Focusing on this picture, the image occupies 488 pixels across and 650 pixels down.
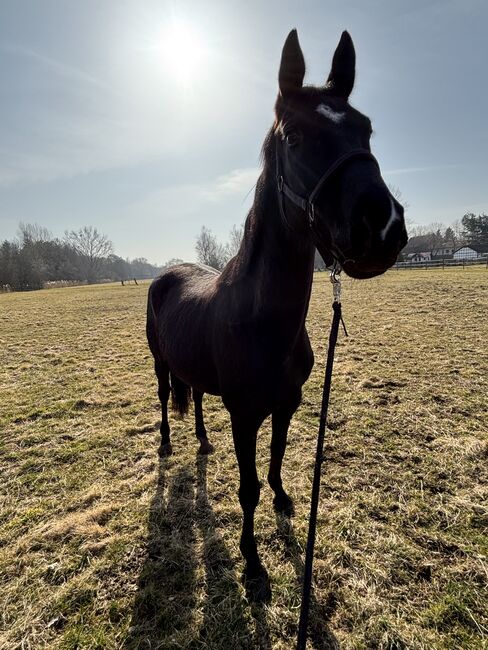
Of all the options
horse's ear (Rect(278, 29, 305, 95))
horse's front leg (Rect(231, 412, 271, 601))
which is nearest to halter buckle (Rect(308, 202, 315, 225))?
A: horse's ear (Rect(278, 29, 305, 95))

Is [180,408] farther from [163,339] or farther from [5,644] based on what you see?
[5,644]

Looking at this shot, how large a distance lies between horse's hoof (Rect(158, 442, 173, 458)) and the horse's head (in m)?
3.13

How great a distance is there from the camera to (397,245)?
130cm

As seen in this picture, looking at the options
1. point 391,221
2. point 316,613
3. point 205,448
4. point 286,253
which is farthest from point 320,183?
point 205,448

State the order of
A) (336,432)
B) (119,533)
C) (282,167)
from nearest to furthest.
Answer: (282,167), (119,533), (336,432)

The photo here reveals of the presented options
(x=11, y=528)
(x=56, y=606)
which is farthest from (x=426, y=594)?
(x=11, y=528)

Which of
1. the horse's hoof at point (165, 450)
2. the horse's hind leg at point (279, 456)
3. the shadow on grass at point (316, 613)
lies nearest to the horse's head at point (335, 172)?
the horse's hind leg at point (279, 456)

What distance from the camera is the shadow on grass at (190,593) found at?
1.92 metres

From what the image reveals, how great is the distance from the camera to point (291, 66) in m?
1.67

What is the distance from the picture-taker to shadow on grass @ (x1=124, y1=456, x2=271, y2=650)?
1.92 metres

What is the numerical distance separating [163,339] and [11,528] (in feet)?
6.87

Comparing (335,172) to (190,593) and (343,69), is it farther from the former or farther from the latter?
A: (190,593)

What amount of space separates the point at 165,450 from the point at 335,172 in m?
3.49

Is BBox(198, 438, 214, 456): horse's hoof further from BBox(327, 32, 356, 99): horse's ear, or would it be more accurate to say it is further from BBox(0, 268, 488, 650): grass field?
BBox(327, 32, 356, 99): horse's ear
